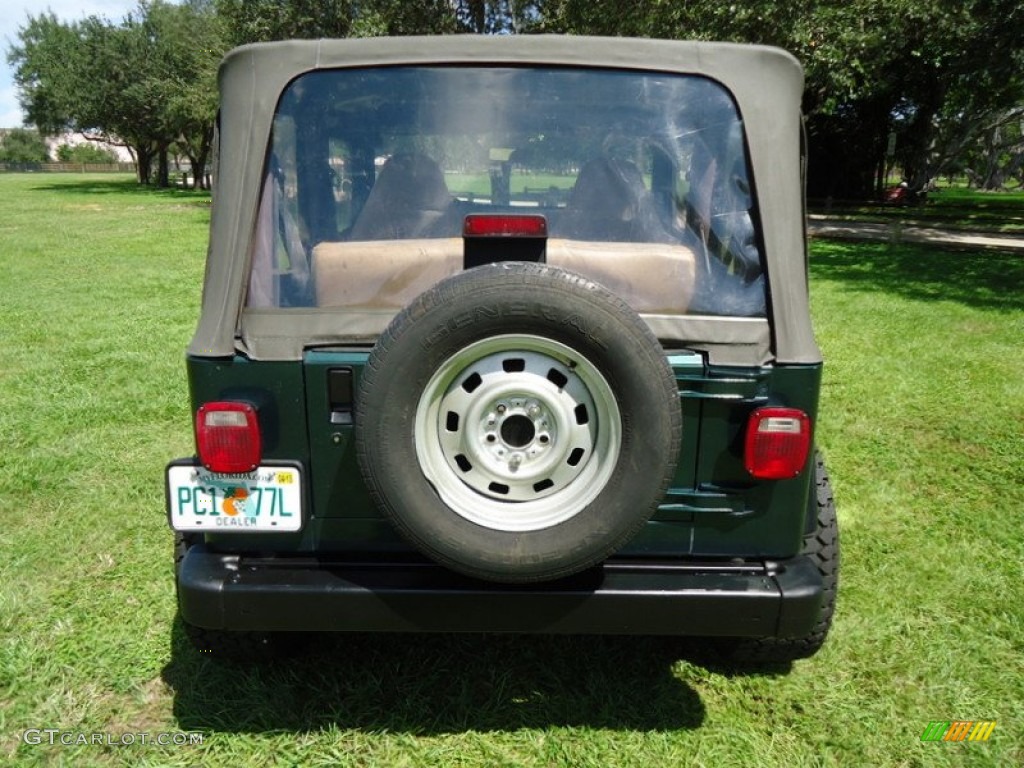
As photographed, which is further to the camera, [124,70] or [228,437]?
[124,70]

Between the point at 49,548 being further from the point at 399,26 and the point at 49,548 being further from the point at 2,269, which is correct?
the point at 399,26

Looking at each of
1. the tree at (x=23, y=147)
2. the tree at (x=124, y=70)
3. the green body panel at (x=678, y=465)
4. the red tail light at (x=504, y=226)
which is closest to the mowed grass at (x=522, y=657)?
the green body panel at (x=678, y=465)

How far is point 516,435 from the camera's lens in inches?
84.6

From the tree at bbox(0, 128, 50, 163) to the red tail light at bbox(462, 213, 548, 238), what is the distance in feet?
371

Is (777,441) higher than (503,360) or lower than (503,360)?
lower

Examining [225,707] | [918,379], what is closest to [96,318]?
[225,707]

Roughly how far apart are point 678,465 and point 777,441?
270 mm

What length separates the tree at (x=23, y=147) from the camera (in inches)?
3905

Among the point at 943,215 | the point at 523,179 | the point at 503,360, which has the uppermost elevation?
the point at 523,179

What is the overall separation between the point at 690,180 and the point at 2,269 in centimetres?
1301

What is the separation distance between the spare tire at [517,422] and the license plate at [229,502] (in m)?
0.35

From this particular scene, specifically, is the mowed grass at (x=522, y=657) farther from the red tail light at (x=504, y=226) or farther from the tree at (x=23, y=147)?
the tree at (x=23, y=147)

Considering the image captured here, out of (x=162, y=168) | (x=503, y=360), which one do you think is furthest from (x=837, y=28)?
(x=162, y=168)

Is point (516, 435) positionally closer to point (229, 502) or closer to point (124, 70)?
point (229, 502)
